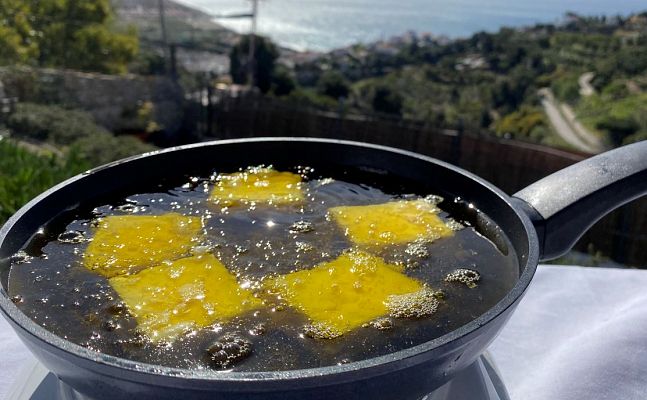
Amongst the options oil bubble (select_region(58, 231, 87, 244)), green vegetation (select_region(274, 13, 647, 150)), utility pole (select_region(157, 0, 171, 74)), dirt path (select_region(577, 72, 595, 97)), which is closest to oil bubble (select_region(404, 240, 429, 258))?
oil bubble (select_region(58, 231, 87, 244))

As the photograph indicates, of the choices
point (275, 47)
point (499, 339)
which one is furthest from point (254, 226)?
point (275, 47)

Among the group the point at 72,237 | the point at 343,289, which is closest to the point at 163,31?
the point at 72,237

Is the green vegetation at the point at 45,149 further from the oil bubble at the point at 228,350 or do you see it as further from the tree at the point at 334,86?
the tree at the point at 334,86

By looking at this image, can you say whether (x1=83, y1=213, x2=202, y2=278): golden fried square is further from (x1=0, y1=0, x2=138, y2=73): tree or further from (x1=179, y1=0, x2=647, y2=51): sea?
(x1=179, y1=0, x2=647, y2=51): sea

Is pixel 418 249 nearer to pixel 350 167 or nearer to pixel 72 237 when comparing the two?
pixel 350 167

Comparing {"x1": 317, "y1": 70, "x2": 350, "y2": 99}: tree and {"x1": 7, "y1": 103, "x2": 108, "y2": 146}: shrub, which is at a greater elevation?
{"x1": 7, "y1": 103, "x2": 108, "y2": 146}: shrub
